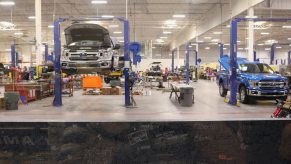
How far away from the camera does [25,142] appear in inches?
98.8

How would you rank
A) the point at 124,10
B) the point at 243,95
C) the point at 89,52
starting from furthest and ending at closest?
the point at 124,10, the point at 243,95, the point at 89,52

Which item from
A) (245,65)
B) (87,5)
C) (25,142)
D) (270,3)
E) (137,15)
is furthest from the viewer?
(137,15)

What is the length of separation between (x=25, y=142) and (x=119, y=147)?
74cm


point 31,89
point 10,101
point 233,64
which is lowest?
point 10,101

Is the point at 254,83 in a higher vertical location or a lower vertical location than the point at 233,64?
lower

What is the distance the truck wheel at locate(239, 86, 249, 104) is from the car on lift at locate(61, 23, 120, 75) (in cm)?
528

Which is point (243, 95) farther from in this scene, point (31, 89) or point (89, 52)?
point (31, 89)

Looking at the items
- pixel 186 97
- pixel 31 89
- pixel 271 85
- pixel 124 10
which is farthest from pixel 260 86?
pixel 124 10

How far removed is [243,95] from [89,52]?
21.2ft

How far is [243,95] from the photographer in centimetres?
1314

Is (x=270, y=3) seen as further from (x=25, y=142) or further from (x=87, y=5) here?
(x=25, y=142)

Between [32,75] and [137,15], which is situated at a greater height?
[137,15]

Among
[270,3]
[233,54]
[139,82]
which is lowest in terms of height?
[139,82]

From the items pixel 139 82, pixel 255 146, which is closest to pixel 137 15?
pixel 139 82
